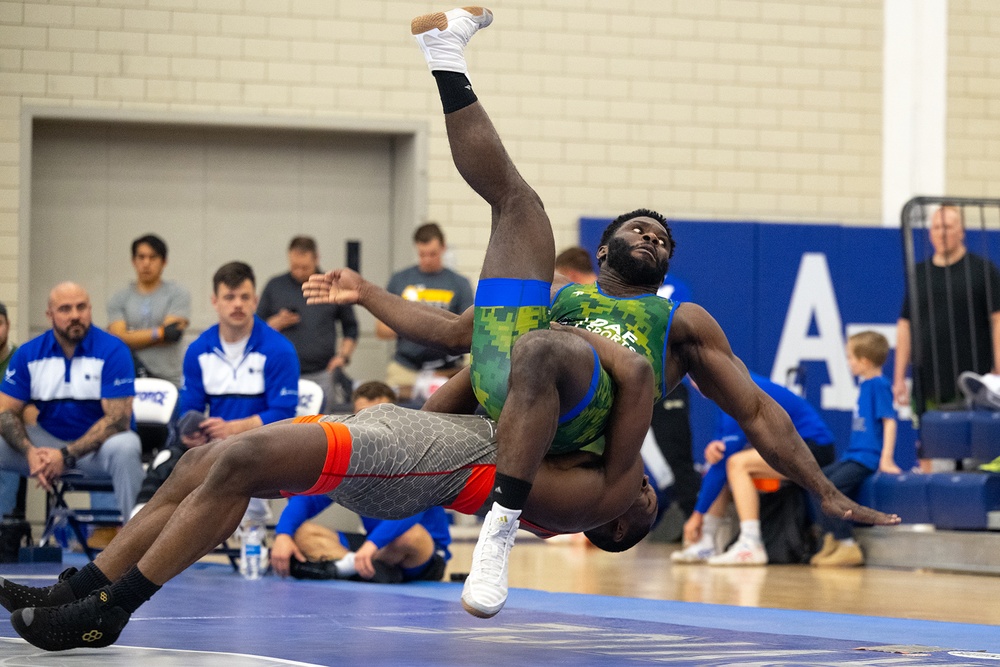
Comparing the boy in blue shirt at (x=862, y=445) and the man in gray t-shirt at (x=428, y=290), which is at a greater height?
the man in gray t-shirt at (x=428, y=290)

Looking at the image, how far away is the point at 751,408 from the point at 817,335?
265 inches

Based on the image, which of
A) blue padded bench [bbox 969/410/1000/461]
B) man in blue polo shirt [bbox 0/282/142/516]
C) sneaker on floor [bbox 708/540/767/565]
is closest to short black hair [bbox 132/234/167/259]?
man in blue polo shirt [bbox 0/282/142/516]

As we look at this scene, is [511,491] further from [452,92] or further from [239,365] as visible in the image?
[239,365]

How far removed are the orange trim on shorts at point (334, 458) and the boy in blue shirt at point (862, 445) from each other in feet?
16.1

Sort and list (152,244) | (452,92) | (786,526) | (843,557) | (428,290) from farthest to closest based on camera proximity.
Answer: (428,290) < (152,244) < (786,526) < (843,557) < (452,92)

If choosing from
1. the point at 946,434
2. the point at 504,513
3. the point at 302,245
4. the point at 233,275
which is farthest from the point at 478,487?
the point at 302,245

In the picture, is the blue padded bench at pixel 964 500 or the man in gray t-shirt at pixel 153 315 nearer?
the blue padded bench at pixel 964 500

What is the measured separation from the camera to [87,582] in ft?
13.2

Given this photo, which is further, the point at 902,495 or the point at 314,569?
the point at 902,495

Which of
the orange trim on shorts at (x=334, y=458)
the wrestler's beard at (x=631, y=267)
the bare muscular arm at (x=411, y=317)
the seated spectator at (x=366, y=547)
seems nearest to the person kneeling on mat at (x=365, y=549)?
the seated spectator at (x=366, y=547)

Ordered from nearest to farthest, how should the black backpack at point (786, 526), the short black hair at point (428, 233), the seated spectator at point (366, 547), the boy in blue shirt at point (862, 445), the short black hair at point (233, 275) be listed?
the seated spectator at point (366, 547) < the short black hair at point (233, 275) < the boy in blue shirt at point (862, 445) < the black backpack at point (786, 526) < the short black hair at point (428, 233)

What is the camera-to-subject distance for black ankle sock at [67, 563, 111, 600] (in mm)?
4008

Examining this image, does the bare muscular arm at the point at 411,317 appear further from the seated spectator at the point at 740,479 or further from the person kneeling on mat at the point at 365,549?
the seated spectator at the point at 740,479

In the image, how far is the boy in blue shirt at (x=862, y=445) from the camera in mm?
8414
